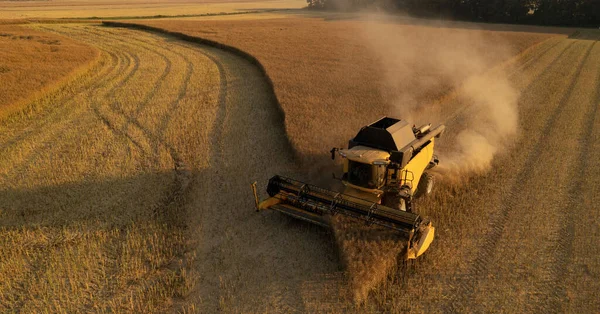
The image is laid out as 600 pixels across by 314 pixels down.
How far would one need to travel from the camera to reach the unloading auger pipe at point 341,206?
7844 millimetres

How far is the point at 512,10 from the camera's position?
58.0 metres

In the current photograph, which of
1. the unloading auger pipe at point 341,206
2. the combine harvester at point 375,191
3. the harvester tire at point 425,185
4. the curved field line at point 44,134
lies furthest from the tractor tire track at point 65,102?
the harvester tire at point 425,185

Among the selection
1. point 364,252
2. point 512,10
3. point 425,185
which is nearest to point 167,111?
point 425,185

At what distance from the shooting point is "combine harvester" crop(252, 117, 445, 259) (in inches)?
311

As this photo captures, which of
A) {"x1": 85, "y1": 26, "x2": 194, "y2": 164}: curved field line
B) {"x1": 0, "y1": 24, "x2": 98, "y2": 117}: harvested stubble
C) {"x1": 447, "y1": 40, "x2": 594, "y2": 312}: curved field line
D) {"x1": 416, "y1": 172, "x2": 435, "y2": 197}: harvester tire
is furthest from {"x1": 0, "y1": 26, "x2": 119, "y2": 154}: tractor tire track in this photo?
{"x1": 447, "y1": 40, "x2": 594, "y2": 312}: curved field line

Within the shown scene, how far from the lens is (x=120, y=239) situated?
28.5 feet

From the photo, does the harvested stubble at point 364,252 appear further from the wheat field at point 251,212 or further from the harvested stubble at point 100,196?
the harvested stubble at point 100,196

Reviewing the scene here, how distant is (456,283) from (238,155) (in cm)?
784

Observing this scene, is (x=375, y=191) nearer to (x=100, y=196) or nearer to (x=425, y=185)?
(x=425, y=185)

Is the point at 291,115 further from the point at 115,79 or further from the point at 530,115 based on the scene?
the point at 115,79

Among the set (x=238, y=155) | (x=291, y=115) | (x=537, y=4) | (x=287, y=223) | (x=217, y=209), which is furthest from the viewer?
(x=537, y=4)

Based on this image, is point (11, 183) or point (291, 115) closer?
point (11, 183)

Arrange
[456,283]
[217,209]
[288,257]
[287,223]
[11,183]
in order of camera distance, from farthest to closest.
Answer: [11,183] < [217,209] < [287,223] < [288,257] < [456,283]

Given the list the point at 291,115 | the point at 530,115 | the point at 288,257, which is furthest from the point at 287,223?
the point at 530,115
